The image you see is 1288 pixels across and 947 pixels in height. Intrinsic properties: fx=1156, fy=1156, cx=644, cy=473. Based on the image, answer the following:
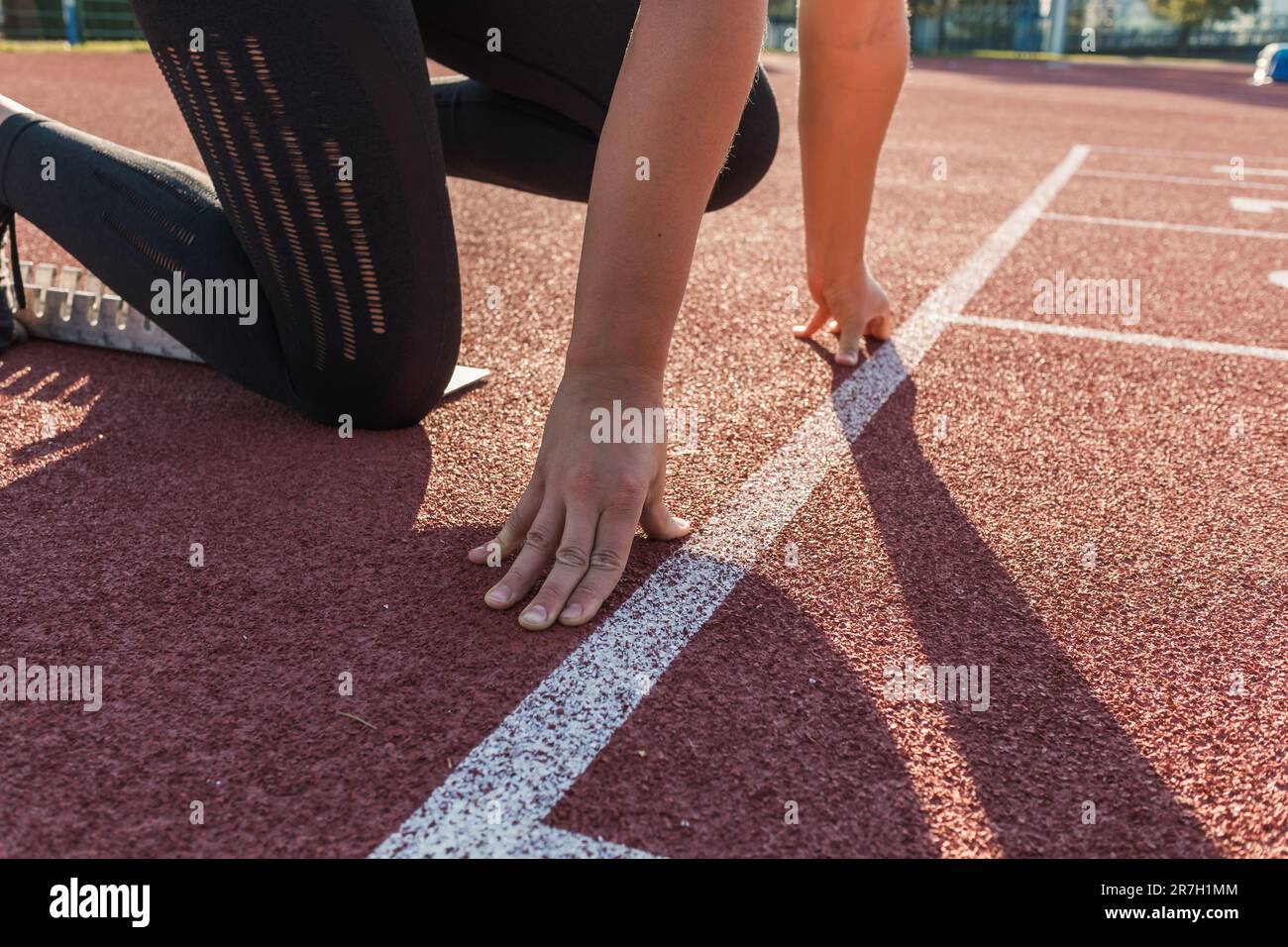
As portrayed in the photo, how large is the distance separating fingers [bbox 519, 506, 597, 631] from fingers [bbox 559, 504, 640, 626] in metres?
0.01

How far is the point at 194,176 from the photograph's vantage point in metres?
2.57

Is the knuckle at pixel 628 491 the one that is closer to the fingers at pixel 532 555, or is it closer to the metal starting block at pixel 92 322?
the fingers at pixel 532 555

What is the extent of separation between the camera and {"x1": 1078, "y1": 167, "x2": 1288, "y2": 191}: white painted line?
24.4 feet

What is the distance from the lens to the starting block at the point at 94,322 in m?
2.92

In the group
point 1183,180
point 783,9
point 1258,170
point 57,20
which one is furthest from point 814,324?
point 783,9

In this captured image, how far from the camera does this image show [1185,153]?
9516 mm

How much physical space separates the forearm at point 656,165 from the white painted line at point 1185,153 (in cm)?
858

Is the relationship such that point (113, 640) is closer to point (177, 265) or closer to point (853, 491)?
point (177, 265)

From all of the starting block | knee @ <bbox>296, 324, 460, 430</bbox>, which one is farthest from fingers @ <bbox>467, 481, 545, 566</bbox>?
the starting block

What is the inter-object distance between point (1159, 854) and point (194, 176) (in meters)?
2.29

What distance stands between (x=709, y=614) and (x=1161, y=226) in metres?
4.82

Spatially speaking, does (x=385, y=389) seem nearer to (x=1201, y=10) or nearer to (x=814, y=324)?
(x=814, y=324)

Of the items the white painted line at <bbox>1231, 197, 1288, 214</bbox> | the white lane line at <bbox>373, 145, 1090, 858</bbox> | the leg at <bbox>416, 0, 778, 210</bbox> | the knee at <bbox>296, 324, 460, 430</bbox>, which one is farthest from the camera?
the white painted line at <bbox>1231, 197, 1288, 214</bbox>

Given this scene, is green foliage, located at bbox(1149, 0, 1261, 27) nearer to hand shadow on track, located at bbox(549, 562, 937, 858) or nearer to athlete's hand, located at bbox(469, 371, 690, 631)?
athlete's hand, located at bbox(469, 371, 690, 631)
